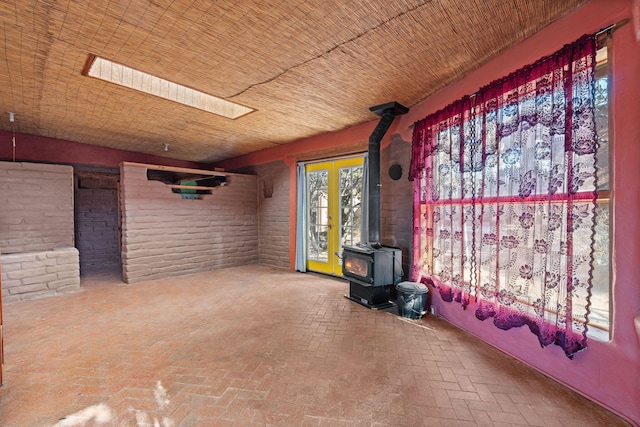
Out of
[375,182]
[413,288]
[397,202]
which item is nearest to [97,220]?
[375,182]

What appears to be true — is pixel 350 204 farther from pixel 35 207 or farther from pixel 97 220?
pixel 97 220

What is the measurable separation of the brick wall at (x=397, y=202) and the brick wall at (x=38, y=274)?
5026mm

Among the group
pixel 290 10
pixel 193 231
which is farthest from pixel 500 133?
pixel 193 231

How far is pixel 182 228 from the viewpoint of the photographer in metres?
5.39

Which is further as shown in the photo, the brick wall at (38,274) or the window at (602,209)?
the brick wall at (38,274)

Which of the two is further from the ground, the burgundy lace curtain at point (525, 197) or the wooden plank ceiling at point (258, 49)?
the wooden plank ceiling at point (258, 49)

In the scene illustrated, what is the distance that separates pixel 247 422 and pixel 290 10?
9.05 ft

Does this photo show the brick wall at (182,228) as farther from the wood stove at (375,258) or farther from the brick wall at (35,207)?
the wood stove at (375,258)

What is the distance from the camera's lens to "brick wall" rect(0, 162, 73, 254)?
4.27 metres

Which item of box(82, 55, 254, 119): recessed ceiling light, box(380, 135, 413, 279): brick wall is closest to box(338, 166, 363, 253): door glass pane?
box(380, 135, 413, 279): brick wall

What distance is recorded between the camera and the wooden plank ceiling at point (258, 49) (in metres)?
1.88

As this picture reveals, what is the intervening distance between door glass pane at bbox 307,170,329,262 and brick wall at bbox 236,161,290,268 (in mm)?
576

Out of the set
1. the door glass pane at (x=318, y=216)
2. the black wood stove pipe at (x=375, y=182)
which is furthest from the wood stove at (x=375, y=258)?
the door glass pane at (x=318, y=216)

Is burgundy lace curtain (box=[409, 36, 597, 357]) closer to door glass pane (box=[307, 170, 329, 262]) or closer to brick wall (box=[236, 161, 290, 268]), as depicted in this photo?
door glass pane (box=[307, 170, 329, 262])
